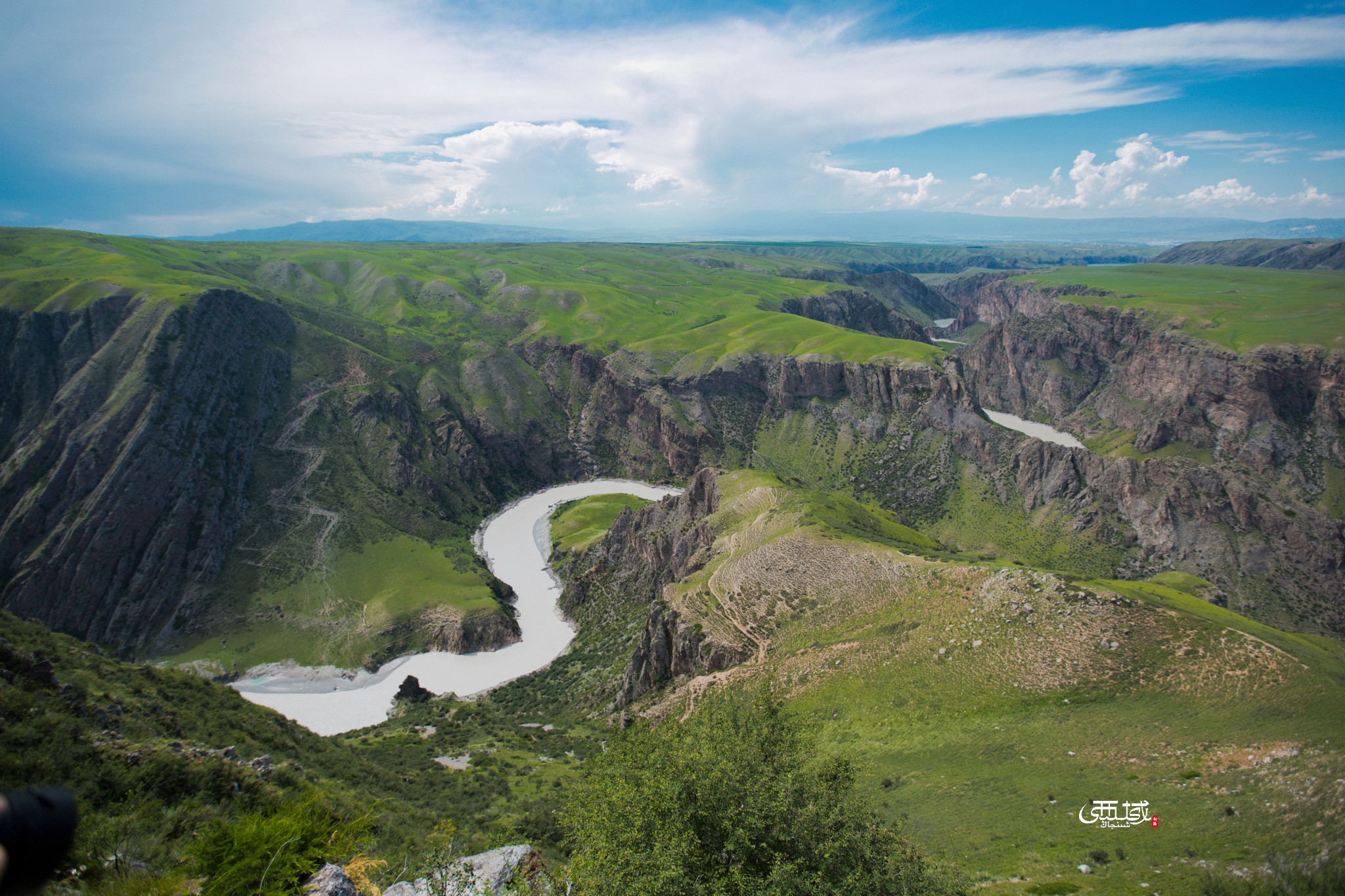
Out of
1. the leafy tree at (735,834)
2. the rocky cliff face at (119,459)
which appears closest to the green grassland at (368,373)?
the rocky cliff face at (119,459)

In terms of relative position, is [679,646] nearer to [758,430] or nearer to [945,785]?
[945,785]

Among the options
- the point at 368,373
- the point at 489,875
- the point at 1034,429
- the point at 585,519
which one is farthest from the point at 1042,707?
the point at 1034,429

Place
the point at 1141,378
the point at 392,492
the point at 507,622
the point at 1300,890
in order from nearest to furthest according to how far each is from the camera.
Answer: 1. the point at 1300,890
2. the point at 507,622
3. the point at 392,492
4. the point at 1141,378

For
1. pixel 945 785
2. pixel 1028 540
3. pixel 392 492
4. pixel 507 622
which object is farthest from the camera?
pixel 392 492

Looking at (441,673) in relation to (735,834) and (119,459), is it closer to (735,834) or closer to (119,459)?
(119,459)

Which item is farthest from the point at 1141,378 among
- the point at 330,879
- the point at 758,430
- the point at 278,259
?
the point at 278,259

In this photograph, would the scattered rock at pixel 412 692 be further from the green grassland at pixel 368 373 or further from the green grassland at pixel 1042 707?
the green grassland at pixel 1042 707
